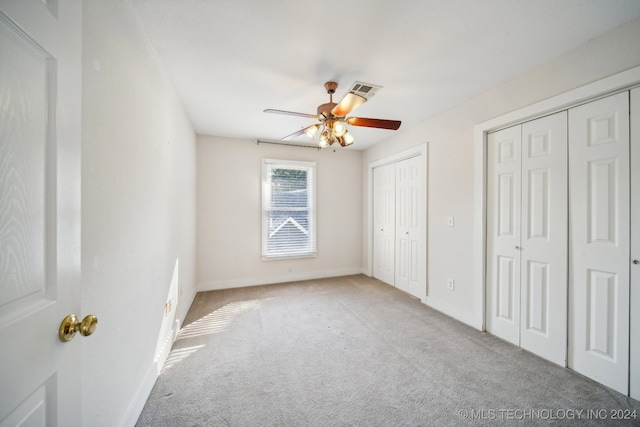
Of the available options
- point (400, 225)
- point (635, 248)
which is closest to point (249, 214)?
point (400, 225)

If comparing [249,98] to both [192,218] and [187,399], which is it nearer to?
[192,218]

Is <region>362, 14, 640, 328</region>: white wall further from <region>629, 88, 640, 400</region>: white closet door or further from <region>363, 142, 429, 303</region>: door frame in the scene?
<region>629, 88, 640, 400</region>: white closet door

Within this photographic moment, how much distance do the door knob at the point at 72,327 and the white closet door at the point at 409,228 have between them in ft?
11.2

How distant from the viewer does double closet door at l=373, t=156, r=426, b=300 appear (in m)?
3.54

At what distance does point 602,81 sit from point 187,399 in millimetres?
3673

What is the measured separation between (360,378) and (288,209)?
298cm

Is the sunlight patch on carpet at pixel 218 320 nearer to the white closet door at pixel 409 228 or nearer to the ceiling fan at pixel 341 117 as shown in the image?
the white closet door at pixel 409 228

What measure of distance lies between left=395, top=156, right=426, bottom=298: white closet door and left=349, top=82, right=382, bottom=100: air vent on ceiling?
1880mm

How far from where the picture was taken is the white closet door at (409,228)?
3547 millimetres

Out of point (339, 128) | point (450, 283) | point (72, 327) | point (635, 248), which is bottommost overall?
point (450, 283)

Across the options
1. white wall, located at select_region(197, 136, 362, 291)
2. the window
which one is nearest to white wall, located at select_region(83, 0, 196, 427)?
white wall, located at select_region(197, 136, 362, 291)

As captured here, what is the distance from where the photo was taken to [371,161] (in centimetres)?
458

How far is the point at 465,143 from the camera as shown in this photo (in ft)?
9.20

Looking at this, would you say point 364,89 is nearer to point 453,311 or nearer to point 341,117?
point 341,117
